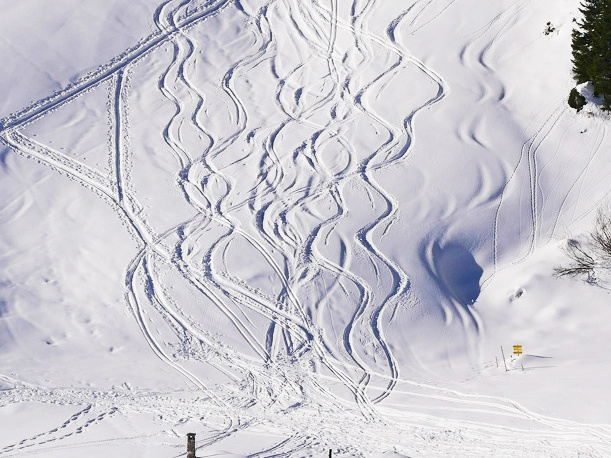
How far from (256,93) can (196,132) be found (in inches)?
141

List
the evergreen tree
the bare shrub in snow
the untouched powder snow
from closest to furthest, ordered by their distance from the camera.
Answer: the untouched powder snow, the bare shrub in snow, the evergreen tree

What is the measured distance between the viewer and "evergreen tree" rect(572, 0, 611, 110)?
25.7 m

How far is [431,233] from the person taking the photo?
25703 millimetres

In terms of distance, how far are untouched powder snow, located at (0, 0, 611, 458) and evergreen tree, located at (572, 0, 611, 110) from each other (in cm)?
A: 154

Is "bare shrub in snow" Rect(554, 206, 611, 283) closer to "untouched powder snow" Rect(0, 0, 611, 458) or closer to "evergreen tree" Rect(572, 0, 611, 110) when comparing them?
"untouched powder snow" Rect(0, 0, 611, 458)

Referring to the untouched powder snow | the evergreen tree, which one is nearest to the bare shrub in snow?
the untouched powder snow

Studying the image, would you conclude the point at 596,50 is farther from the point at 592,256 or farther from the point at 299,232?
the point at 299,232

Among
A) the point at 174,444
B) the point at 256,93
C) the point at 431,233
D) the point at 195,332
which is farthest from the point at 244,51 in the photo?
the point at 174,444

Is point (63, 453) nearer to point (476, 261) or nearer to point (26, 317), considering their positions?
point (26, 317)

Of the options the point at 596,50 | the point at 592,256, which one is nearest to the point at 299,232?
the point at 592,256

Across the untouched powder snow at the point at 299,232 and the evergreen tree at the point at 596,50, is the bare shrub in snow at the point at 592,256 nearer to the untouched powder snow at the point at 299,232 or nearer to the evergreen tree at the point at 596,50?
the untouched powder snow at the point at 299,232

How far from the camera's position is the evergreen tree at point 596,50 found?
2569 cm

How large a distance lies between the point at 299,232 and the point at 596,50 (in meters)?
11.5

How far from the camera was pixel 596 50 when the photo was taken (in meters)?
26.1
